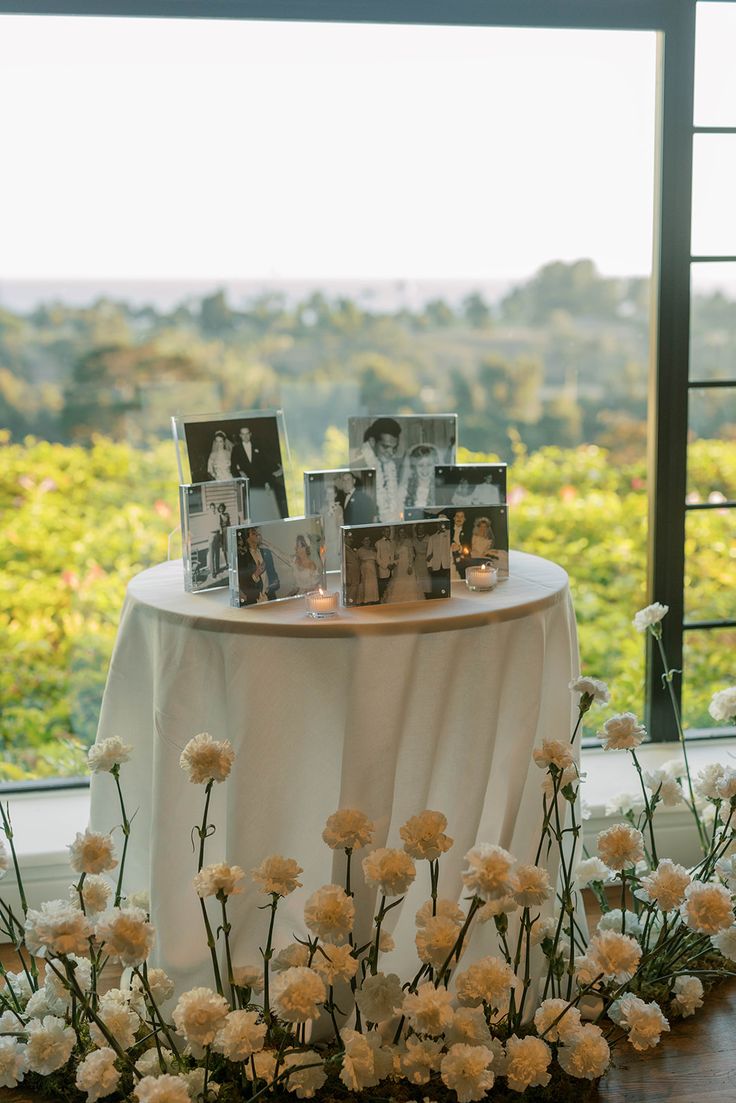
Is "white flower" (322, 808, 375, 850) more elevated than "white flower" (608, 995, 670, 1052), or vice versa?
"white flower" (322, 808, 375, 850)

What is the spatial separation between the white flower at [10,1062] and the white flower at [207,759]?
704mm

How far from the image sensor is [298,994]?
1.62 m

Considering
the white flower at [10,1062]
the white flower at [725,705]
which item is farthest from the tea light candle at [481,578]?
the white flower at [10,1062]

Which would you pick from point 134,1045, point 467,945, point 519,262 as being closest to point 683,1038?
point 467,945

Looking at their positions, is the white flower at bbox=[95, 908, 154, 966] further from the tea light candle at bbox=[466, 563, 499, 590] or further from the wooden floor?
the tea light candle at bbox=[466, 563, 499, 590]

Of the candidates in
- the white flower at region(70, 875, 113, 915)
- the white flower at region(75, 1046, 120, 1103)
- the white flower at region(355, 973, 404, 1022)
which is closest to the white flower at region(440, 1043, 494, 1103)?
the white flower at region(355, 973, 404, 1022)

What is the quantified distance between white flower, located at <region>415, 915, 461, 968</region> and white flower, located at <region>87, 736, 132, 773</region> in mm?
624

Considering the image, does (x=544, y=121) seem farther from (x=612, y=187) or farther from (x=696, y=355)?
(x=696, y=355)

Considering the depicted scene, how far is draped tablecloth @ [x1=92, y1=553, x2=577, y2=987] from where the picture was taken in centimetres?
189

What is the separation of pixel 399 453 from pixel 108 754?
965 mm

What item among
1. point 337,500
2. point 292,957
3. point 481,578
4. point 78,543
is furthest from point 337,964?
point 78,543

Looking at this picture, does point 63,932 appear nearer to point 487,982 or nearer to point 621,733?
point 487,982

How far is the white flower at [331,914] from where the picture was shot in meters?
1.67

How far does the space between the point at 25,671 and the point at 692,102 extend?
247 centimetres
